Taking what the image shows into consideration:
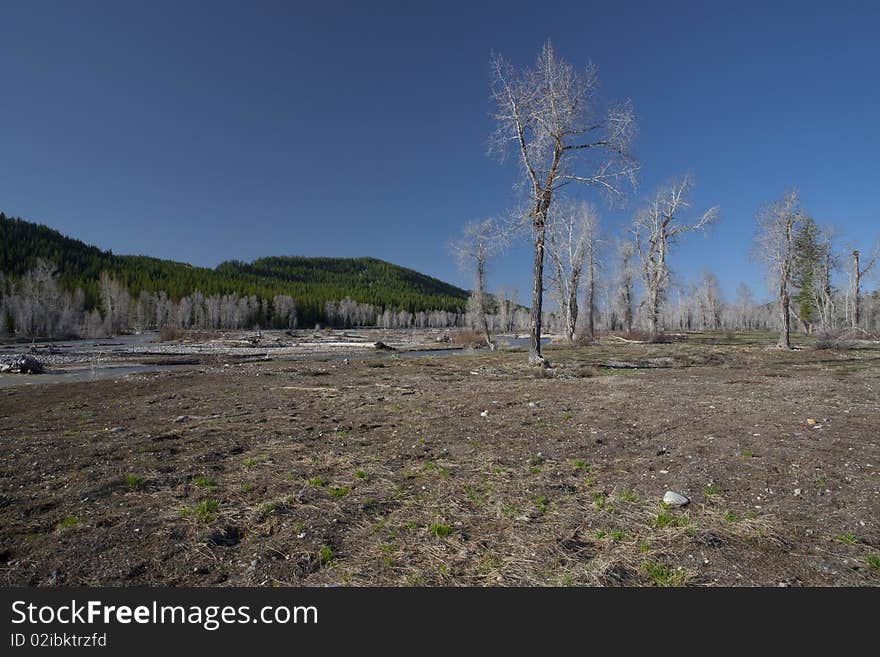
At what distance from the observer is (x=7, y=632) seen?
115 inches

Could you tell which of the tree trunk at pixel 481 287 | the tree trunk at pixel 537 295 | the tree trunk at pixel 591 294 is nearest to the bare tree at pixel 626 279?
the tree trunk at pixel 591 294

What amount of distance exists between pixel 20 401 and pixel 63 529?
1325 centimetres

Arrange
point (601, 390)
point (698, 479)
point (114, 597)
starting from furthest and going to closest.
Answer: point (601, 390) < point (698, 479) < point (114, 597)

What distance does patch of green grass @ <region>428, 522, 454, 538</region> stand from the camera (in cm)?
416

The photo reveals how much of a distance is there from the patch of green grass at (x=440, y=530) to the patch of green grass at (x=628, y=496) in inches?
85.9

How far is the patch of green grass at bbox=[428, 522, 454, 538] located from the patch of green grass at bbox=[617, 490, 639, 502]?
2.18 metres

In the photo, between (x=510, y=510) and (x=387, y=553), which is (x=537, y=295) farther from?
(x=387, y=553)

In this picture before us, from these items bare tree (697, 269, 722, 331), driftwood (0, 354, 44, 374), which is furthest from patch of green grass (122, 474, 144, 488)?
bare tree (697, 269, 722, 331)

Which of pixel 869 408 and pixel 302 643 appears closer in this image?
A: pixel 302 643

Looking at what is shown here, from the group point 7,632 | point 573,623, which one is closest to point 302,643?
point 573,623

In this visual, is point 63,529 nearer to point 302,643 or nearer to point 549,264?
point 302,643

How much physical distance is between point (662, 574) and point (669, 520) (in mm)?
1077

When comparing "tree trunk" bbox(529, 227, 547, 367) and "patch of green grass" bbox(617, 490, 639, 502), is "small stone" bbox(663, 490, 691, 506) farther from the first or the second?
"tree trunk" bbox(529, 227, 547, 367)

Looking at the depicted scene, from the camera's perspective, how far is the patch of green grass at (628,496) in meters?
4.89
